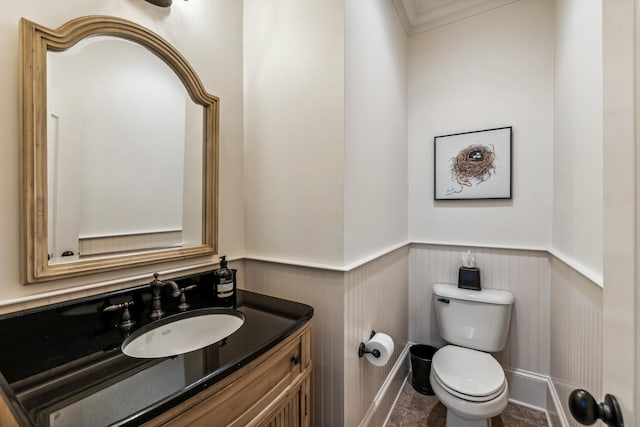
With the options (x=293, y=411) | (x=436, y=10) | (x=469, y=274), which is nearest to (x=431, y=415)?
(x=469, y=274)

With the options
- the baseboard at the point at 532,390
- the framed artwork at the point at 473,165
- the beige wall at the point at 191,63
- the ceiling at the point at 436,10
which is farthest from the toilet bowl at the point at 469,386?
the ceiling at the point at 436,10

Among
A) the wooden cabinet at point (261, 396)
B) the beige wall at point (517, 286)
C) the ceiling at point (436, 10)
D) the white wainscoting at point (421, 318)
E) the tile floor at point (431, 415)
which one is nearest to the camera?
the wooden cabinet at point (261, 396)

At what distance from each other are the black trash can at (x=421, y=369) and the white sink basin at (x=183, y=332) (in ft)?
4.84

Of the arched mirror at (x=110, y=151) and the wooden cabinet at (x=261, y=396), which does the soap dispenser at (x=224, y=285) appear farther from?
the wooden cabinet at (x=261, y=396)

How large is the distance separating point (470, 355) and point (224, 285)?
1.49m

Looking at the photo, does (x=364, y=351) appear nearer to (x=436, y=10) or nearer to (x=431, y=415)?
(x=431, y=415)

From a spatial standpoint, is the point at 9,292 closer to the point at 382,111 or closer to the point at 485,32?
the point at 382,111

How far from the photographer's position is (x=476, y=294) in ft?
5.94

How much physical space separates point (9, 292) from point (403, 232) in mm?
2020

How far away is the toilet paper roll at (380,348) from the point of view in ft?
4.48

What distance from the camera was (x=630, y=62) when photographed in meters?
0.46

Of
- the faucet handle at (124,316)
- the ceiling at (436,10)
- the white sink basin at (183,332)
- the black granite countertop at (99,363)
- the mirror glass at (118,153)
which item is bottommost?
the white sink basin at (183,332)

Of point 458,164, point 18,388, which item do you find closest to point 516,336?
point 458,164

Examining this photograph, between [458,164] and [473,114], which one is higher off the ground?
[473,114]
